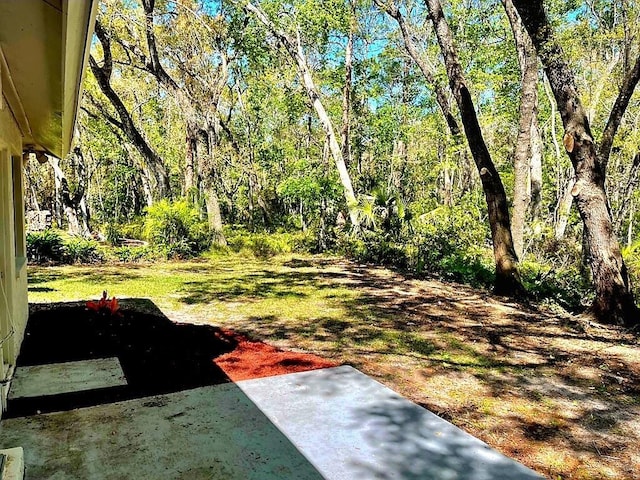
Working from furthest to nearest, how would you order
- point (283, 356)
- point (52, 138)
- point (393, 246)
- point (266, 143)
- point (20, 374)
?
point (266, 143)
point (393, 246)
point (52, 138)
point (283, 356)
point (20, 374)

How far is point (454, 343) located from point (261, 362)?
2293mm

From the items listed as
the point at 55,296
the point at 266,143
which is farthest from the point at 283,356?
the point at 266,143

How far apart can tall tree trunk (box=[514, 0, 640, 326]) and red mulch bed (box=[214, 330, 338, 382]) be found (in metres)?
4.17

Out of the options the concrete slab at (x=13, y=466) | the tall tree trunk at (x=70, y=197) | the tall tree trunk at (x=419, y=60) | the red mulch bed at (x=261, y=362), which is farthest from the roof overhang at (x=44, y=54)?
the tall tree trunk at (x=70, y=197)

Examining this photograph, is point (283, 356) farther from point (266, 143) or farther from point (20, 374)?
point (266, 143)

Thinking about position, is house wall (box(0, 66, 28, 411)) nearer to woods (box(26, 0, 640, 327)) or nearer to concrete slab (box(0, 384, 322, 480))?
concrete slab (box(0, 384, 322, 480))

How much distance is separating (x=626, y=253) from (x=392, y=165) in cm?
1329

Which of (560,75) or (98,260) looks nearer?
(560,75)

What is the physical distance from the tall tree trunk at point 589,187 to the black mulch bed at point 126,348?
16.1ft

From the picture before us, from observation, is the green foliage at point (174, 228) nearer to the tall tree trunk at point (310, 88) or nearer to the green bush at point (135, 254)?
the green bush at point (135, 254)

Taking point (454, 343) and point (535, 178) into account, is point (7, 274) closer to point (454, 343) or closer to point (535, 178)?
point (454, 343)

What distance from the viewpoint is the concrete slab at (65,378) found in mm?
3611

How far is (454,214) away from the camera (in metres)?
10.9

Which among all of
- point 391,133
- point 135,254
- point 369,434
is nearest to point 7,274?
point 369,434
